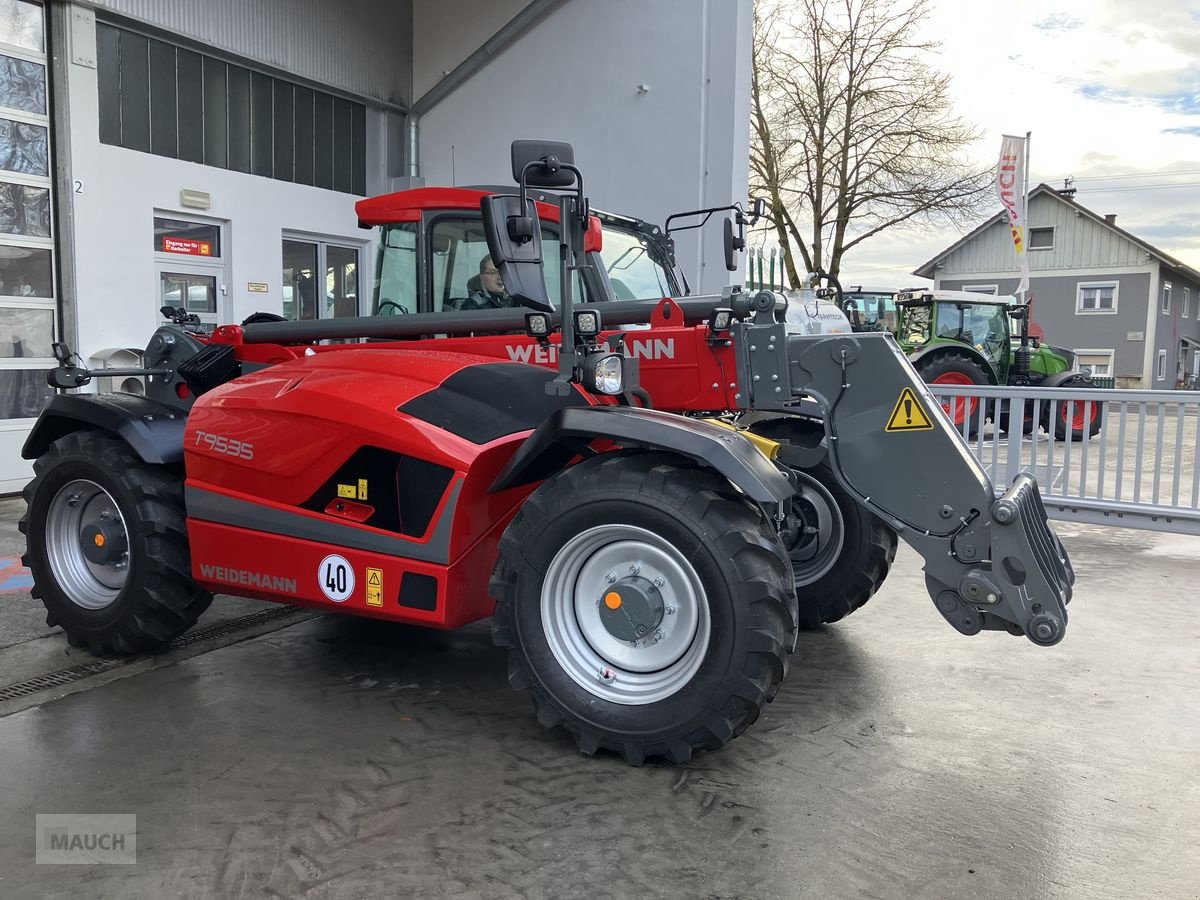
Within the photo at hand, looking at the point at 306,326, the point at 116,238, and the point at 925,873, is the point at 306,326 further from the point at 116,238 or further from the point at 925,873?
the point at 116,238

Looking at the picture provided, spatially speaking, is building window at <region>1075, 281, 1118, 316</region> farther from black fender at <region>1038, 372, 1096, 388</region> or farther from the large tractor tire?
the large tractor tire

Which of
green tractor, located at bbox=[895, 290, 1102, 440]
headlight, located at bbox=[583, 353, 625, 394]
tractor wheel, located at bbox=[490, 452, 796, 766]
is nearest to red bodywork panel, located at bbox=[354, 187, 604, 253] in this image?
headlight, located at bbox=[583, 353, 625, 394]

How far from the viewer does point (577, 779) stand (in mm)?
3238

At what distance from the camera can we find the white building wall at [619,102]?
1209 centimetres

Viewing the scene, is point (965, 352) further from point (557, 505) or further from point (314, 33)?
point (557, 505)

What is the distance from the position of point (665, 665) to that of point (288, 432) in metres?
1.73

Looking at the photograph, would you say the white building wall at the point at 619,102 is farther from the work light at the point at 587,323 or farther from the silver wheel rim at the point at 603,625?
the silver wheel rim at the point at 603,625

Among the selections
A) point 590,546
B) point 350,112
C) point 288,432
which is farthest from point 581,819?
point 350,112

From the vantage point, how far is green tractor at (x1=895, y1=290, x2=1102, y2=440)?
16359 mm

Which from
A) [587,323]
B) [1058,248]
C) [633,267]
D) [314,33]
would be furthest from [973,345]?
[1058,248]

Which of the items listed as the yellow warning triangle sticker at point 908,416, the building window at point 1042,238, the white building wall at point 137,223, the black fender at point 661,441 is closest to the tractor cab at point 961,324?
the white building wall at point 137,223

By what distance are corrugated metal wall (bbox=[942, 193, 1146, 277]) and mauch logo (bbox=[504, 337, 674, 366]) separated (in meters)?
41.6

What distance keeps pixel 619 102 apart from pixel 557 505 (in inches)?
413

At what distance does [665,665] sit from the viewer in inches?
131
